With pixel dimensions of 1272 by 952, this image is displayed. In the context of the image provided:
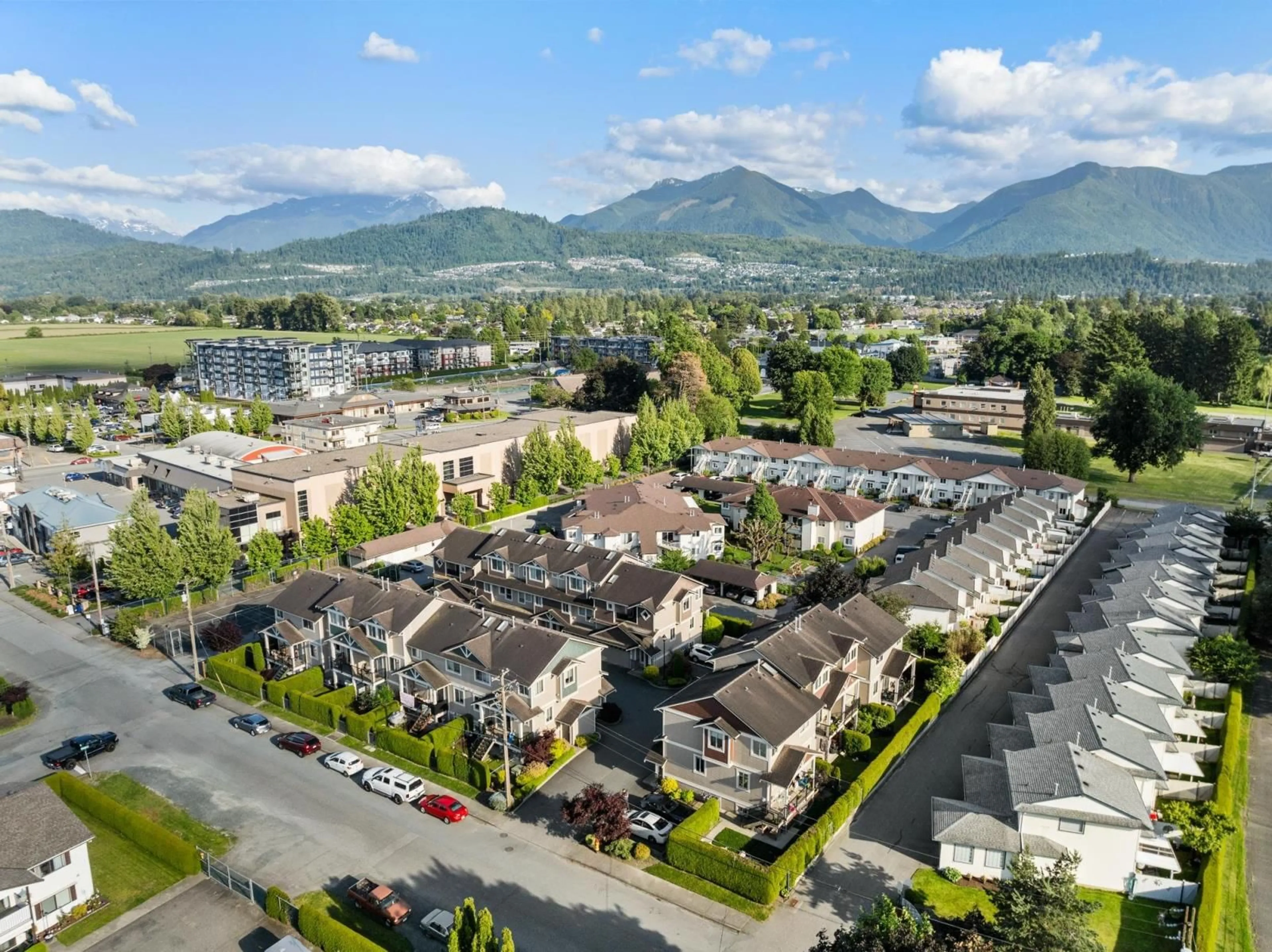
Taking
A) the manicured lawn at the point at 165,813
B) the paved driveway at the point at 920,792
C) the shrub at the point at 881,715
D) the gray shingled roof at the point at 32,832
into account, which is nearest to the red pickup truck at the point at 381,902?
the manicured lawn at the point at 165,813

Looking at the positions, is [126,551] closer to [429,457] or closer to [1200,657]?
[429,457]

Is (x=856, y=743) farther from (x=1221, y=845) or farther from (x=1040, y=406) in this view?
(x=1040, y=406)

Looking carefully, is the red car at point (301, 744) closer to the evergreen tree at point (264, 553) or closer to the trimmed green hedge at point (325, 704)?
the trimmed green hedge at point (325, 704)

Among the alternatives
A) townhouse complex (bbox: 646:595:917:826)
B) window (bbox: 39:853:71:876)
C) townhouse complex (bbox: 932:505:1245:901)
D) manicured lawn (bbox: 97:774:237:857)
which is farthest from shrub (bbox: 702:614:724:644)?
window (bbox: 39:853:71:876)

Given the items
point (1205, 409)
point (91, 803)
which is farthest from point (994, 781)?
point (1205, 409)

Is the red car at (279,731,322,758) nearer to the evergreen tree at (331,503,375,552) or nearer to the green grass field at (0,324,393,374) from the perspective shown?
the evergreen tree at (331,503,375,552)
